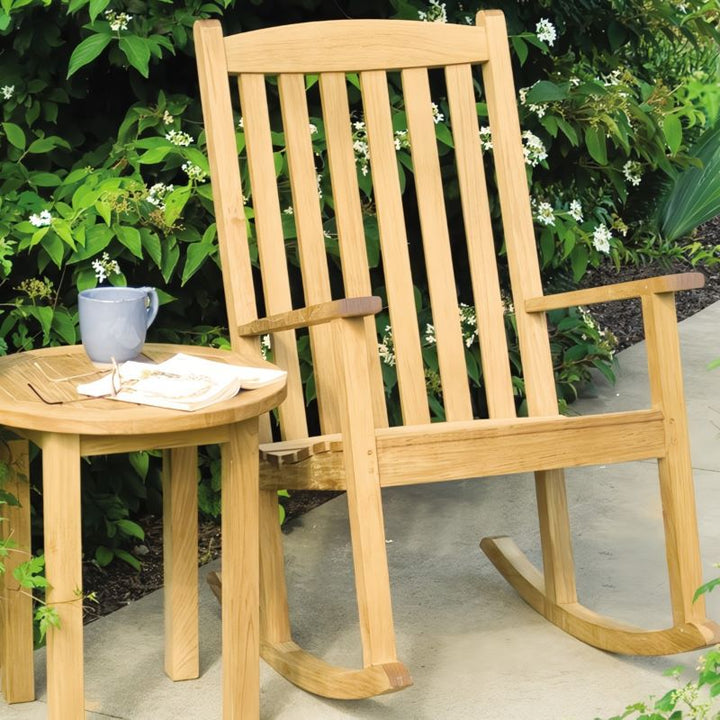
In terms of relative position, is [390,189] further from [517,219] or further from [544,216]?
[544,216]

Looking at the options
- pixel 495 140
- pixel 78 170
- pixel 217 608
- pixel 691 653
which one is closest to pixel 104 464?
pixel 217 608

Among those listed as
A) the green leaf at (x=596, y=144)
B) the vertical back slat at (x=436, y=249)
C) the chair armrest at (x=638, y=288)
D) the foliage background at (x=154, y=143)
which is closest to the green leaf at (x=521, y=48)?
the foliage background at (x=154, y=143)

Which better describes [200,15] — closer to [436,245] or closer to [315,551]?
[436,245]

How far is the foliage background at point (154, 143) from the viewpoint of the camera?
260cm

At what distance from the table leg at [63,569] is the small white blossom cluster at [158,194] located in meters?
0.87

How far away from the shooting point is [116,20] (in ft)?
8.54

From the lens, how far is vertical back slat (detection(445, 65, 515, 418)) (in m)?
2.58

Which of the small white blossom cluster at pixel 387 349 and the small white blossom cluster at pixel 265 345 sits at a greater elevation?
the small white blossom cluster at pixel 265 345

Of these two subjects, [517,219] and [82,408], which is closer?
[82,408]

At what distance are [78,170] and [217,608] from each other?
0.92 meters

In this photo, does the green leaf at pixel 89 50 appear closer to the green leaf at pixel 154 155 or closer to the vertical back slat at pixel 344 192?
the green leaf at pixel 154 155

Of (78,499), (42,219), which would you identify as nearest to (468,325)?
(42,219)

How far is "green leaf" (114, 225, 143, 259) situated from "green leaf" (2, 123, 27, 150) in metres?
0.29

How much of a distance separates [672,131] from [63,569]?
1.87m
